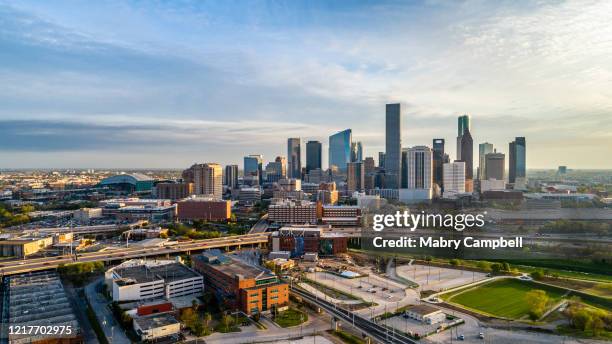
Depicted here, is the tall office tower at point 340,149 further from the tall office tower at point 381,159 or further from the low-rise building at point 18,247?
the low-rise building at point 18,247

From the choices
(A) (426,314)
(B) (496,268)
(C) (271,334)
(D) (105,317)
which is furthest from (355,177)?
(C) (271,334)

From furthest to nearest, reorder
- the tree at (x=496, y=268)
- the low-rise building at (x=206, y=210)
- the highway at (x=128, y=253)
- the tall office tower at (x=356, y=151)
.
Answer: the tall office tower at (x=356, y=151) < the low-rise building at (x=206, y=210) < the highway at (x=128, y=253) < the tree at (x=496, y=268)

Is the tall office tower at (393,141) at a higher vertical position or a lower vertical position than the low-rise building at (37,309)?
higher

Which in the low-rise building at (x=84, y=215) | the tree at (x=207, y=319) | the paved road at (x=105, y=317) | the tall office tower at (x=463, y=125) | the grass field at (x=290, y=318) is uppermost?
the tall office tower at (x=463, y=125)

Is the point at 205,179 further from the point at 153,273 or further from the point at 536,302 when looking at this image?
the point at 536,302

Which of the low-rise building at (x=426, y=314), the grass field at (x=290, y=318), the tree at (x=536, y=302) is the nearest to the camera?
the low-rise building at (x=426, y=314)

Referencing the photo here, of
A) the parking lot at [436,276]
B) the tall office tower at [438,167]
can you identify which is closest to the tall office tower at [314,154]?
the tall office tower at [438,167]

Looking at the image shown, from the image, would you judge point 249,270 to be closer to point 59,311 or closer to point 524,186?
point 59,311
